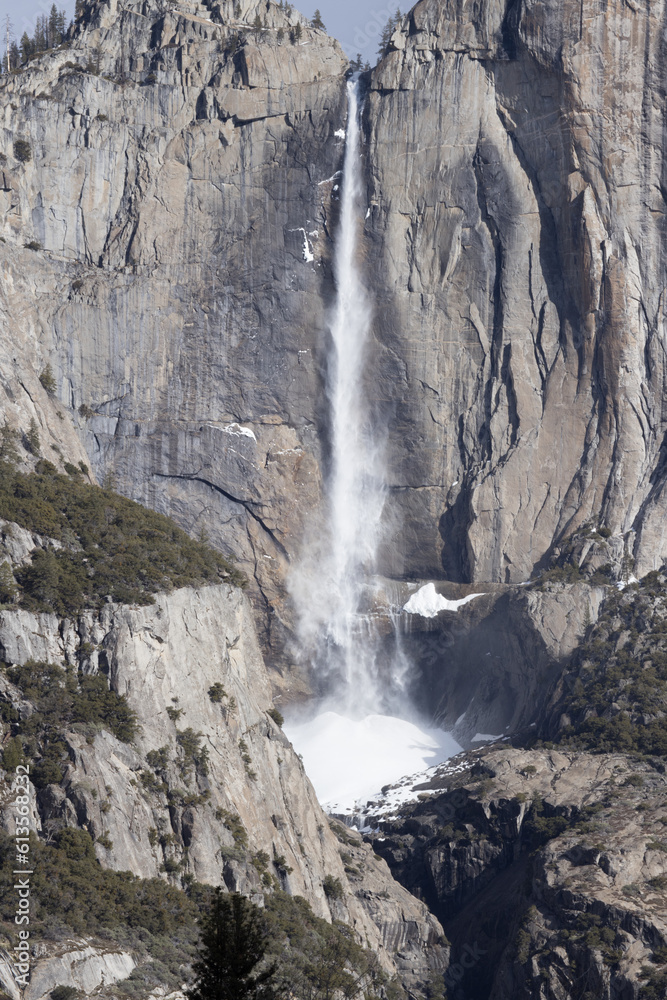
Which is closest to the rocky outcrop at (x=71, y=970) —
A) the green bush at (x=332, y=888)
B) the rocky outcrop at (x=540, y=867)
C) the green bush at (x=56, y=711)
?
the green bush at (x=56, y=711)

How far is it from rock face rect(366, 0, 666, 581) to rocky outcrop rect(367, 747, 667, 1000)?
67.2 feet

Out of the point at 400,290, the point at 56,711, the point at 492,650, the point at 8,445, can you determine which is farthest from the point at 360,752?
the point at 56,711

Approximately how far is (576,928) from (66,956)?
105 ft

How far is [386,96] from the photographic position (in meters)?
112

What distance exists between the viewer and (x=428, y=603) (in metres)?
113

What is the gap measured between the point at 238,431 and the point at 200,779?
4181 cm

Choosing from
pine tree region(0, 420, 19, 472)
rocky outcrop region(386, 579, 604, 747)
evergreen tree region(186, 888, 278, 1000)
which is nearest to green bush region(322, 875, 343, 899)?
rocky outcrop region(386, 579, 604, 747)

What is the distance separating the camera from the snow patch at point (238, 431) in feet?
365

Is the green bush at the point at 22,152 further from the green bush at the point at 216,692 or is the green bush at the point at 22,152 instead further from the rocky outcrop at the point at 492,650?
the green bush at the point at 216,692

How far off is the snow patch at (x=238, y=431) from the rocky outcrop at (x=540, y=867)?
29.0m

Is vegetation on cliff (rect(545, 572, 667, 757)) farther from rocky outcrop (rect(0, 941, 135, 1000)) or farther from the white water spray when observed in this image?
rocky outcrop (rect(0, 941, 135, 1000))

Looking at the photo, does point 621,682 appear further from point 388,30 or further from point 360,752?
point 388,30

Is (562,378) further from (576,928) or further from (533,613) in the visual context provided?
(576,928)

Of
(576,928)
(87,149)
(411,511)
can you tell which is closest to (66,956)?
(576,928)
